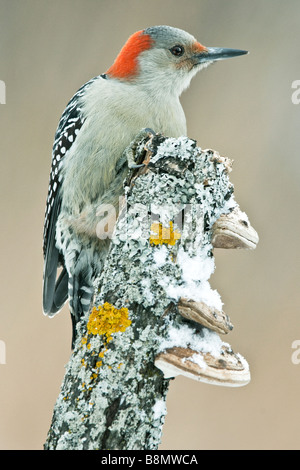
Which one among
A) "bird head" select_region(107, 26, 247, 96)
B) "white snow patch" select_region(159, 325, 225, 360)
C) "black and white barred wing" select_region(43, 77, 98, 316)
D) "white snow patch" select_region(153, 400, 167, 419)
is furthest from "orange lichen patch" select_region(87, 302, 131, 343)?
"bird head" select_region(107, 26, 247, 96)

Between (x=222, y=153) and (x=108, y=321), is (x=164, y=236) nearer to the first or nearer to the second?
(x=108, y=321)

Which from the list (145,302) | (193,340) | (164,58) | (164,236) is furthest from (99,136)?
(193,340)

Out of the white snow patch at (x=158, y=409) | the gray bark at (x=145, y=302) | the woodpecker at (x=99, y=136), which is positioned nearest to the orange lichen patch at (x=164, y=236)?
the gray bark at (x=145, y=302)

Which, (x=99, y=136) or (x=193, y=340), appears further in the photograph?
(x=99, y=136)

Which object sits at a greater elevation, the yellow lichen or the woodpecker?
the woodpecker

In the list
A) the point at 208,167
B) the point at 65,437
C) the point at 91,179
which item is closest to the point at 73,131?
the point at 91,179

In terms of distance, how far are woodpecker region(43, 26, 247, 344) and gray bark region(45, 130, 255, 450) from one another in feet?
3.47

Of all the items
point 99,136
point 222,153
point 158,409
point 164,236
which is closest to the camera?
point 158,409

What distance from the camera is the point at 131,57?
3.53 meters

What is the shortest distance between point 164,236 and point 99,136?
1.41 metres

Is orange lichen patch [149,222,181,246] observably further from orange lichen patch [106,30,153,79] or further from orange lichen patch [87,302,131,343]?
orange lichen patch [106,30,153,79]

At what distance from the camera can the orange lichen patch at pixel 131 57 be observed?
3505mm

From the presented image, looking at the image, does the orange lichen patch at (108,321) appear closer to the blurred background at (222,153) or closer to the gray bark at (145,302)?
the gray bark at (145,302)

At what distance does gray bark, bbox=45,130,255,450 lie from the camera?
1.80 metres
